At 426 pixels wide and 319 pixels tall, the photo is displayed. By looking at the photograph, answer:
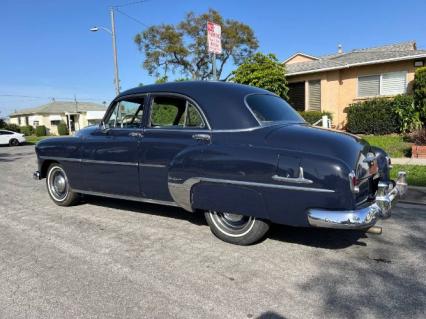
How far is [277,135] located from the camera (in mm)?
4039

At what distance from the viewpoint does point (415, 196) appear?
6.34 m

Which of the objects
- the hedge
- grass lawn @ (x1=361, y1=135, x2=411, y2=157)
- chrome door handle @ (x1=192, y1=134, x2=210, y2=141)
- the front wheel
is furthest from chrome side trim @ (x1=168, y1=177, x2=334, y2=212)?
the hedge

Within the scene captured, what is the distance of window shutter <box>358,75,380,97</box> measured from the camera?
1670 cm

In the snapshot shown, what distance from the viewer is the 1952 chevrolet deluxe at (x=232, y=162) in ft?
12.1

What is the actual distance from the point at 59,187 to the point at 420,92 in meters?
12.1

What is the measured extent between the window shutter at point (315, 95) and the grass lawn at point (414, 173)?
10195 millimetres

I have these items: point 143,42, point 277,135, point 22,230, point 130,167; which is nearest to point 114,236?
point 130,167

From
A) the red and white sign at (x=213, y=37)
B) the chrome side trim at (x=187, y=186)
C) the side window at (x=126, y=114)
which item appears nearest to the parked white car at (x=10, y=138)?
the red and white sign at (x=213, y=37)

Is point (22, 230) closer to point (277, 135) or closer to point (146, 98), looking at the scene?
point (146, 98)

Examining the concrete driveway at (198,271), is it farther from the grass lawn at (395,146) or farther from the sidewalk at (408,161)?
the grass lawn at (395,146)

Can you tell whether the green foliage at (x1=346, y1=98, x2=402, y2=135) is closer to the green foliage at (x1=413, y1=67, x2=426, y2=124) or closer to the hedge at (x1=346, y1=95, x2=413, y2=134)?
the hedge at (x1=346, y1=95, x2=413, y2=134)

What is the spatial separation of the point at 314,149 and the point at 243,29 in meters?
35.0

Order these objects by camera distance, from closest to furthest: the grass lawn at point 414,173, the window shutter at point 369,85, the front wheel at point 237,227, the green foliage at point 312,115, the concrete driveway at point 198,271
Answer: the concrete driveway at point 198,271, the front wheel at point 237,227, the grass lawn at point 414,173, the window shutter at point 369,85, the green foliage at point 312,115

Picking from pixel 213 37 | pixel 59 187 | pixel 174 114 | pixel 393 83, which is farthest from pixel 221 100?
pixel 393 83
